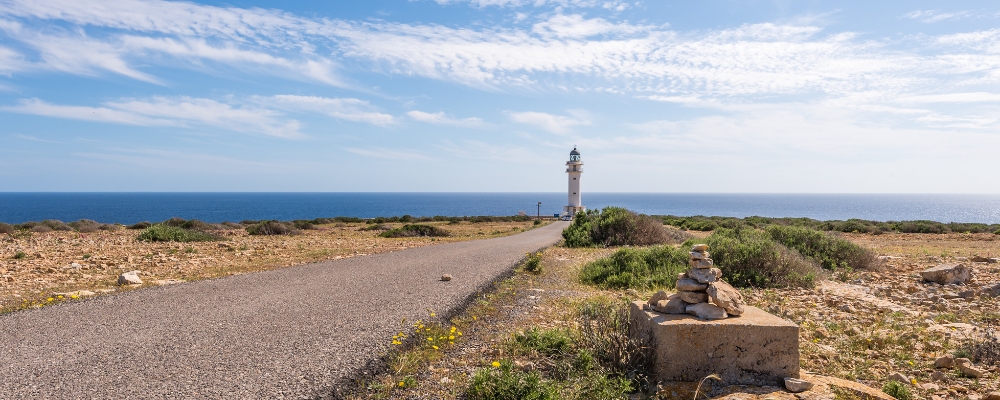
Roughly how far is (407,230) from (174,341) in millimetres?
21375

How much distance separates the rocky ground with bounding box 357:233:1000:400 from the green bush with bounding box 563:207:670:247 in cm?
876

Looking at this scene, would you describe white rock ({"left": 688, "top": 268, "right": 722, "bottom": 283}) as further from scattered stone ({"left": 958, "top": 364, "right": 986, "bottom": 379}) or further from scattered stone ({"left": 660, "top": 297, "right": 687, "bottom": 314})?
scattered stone ({"left": 958, "top": 364, "right": 986, "bottom": 379})

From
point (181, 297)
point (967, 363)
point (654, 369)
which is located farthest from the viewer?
point (181, 297)

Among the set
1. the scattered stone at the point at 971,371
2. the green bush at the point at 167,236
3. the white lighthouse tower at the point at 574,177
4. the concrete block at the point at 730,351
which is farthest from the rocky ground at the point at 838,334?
the white lighthouse tower at the point at 574,177

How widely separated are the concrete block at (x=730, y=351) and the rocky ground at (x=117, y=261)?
31.0ft

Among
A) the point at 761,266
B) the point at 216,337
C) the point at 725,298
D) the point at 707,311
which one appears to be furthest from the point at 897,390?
the point at 216,337

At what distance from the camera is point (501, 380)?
15.1ft

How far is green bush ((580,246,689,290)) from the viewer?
35.8 feet

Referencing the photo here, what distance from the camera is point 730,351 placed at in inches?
193

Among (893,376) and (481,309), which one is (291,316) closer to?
(481,309)

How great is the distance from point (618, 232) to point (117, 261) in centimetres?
1628

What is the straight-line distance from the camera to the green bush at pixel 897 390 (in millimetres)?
4705

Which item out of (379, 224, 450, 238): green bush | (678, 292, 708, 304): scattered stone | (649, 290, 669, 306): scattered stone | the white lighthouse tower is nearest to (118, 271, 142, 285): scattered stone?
(649, 290, 669, 306): scattered stone

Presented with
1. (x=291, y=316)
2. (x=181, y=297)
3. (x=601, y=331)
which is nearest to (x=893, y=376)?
(x=601, y=331)
